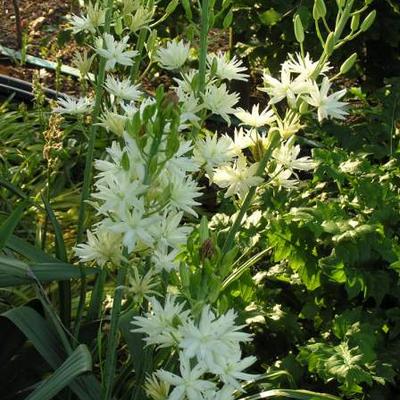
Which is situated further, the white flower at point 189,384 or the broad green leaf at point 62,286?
the broad green leaf at point 62,286

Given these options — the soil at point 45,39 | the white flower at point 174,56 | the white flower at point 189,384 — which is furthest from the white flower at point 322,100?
the soil at point 45,39

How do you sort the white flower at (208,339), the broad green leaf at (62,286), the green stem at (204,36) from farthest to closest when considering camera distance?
the broad green leaf at (62,286) → the green stem at (204,36) → the white flower at (208,339)

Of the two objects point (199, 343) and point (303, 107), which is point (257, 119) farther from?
point (199, 343)

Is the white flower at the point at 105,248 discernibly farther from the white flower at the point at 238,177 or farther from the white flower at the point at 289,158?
the white flower at the point at 289,158

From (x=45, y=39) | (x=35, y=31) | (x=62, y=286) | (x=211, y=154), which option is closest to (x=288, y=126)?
(x=211, y=154)

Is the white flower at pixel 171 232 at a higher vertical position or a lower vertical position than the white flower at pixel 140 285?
higher

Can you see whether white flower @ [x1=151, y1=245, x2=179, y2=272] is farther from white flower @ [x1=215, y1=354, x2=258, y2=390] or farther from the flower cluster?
white flower @ [x1=215, y1=354, x2=258, y2=390]

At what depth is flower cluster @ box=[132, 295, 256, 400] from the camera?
139cm

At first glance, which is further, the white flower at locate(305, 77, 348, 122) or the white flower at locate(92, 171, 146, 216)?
the white flower at locate(305, 77, 348, 122)

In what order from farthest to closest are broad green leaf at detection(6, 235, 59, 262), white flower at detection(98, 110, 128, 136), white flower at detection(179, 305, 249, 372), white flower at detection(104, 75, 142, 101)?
broad green leaf at detection(6, 235, 59, 262)
white flower at detection(104, 75, 142, 101)
white flower at detection(98, 110, 128, 136)
white flower at detection(179, 305, 249, 372)

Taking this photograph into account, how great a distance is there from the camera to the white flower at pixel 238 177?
5.54 feet

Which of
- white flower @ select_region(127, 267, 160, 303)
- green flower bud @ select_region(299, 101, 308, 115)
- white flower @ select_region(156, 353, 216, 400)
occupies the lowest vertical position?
white flower @ select_region(156, 353, 216, 400)

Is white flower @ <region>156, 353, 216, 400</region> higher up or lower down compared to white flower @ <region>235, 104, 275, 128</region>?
lower down

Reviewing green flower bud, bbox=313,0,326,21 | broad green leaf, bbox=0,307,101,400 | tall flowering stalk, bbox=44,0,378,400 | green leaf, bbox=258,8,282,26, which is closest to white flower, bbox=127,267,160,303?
tall flowering stalk, bbox=44,0,378,400
